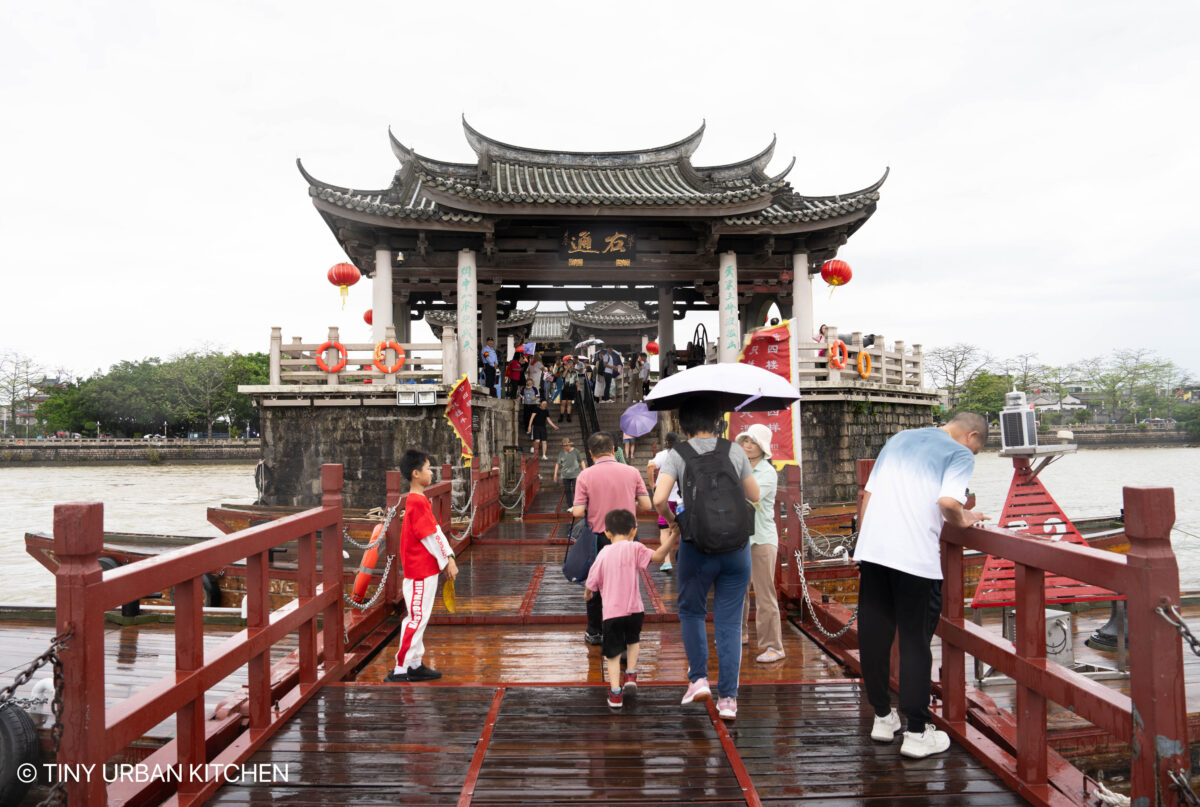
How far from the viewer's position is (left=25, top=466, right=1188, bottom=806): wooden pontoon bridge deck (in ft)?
7.37

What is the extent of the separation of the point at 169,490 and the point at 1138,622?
35.2 m

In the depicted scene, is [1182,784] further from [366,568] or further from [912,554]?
[366,568]

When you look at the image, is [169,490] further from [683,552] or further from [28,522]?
[683,552]

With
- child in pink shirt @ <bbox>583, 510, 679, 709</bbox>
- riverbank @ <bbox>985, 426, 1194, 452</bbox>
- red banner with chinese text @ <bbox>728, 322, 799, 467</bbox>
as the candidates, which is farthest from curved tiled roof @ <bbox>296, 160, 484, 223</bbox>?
riverbank @ <bbox>985, 426, 1194, 452</bbox>

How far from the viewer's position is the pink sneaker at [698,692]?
379 centimetres

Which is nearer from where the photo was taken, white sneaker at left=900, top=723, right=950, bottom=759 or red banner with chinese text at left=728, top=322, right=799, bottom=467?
white sneaker at left=900, top=723, right=950, bottom=759

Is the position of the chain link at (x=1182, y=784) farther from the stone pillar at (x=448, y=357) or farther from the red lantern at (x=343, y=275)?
the red lantern at (x=343, y=275)

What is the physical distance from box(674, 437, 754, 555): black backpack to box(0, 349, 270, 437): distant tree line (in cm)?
5026

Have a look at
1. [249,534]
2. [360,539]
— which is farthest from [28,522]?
[249,534]

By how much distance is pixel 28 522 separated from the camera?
71.1ft

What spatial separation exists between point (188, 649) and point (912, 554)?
3128 mm

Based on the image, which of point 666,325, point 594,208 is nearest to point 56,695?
point 594,208

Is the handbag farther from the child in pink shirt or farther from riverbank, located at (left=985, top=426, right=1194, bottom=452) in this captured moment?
riverbank, located at (left=985, top=426, right=1194, bottom=452)

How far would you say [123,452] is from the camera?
44812 mm
